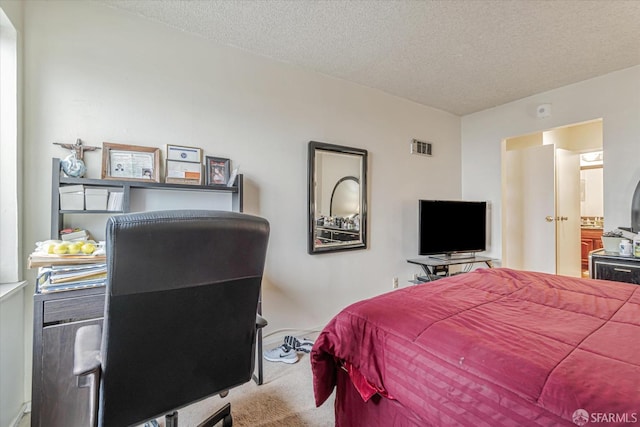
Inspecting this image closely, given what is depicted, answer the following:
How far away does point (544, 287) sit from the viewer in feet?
5.76

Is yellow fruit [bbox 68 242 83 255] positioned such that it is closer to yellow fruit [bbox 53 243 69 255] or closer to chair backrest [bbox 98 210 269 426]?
yellow fruit [bbox 53 243 69 255]

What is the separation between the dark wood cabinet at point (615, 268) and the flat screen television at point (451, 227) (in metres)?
1.14

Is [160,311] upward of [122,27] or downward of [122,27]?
downward

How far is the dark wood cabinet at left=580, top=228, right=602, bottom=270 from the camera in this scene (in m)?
5.01

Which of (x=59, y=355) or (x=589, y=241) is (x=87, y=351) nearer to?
(x=59, y=355)

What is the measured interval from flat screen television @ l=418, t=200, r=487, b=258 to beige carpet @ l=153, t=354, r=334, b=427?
210cm

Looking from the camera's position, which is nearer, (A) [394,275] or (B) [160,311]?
(B) [160,311]

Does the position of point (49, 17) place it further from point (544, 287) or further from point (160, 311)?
point (544, 287)

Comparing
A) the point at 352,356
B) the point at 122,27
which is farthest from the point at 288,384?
the point at 122,27

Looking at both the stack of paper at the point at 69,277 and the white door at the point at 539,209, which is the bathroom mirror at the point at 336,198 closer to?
the stack of paper at the point at 69,277

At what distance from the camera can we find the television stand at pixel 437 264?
3.38 meters

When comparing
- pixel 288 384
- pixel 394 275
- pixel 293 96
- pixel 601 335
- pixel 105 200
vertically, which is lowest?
pixel 288 384

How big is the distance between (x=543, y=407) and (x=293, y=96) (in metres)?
2.73

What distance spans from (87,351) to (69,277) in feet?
1.90
